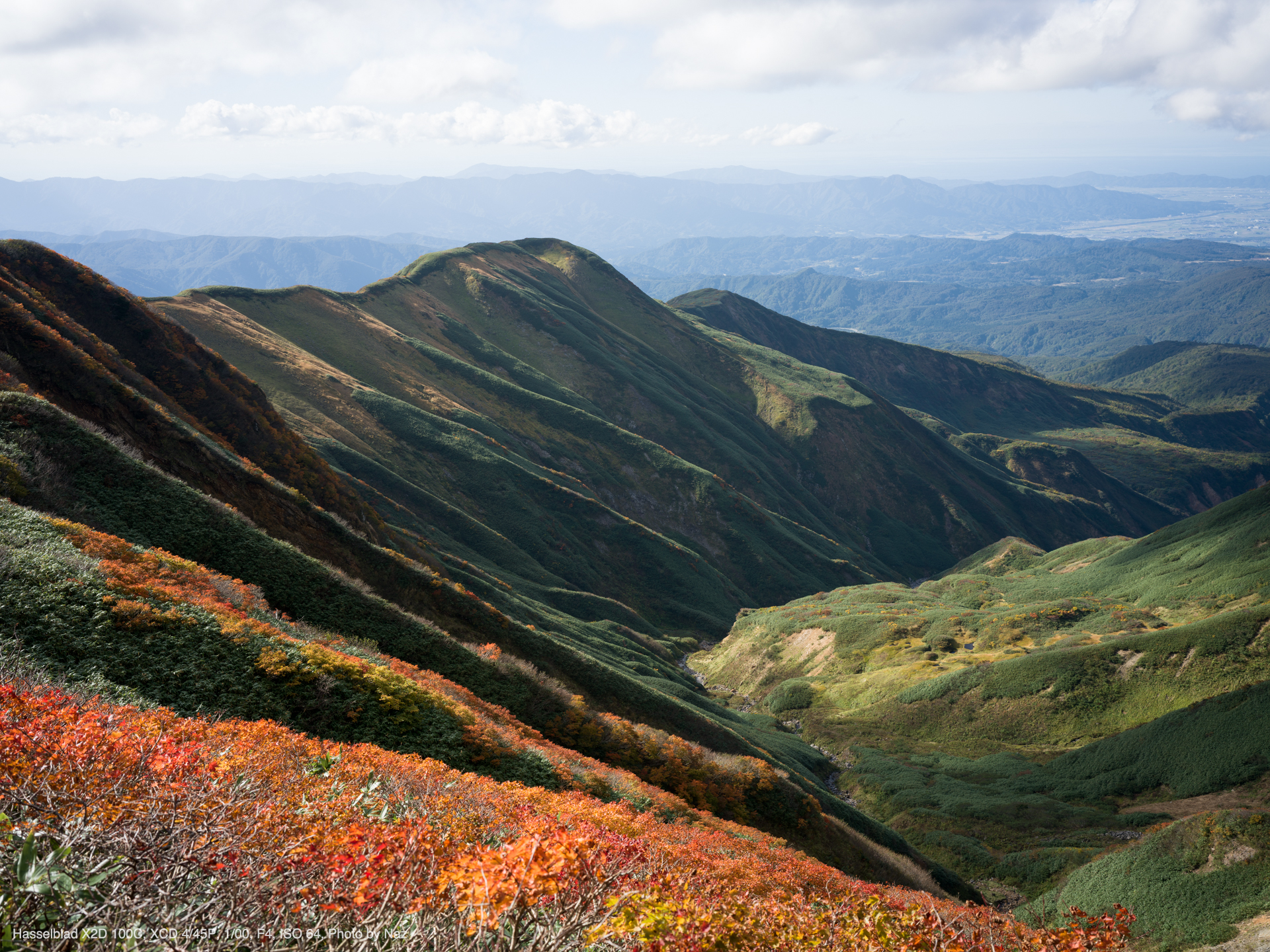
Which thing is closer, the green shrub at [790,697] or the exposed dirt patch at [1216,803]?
the exposed dirt patch at [1216,803]

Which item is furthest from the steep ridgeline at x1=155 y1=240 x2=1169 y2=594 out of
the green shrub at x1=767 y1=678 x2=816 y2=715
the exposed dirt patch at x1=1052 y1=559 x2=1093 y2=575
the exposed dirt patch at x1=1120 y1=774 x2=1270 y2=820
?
the exposed dirt patch at x1=1120 y1=774 x2=1270 y2=820

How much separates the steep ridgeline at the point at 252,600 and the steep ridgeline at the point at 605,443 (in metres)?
21.9

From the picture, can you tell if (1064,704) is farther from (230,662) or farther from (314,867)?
(314,867)

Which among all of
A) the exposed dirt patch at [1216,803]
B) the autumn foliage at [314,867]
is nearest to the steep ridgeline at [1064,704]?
the exposed dirt patch at [1216,803]

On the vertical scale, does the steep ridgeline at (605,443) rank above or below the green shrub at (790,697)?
above

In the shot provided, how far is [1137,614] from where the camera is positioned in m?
62.5

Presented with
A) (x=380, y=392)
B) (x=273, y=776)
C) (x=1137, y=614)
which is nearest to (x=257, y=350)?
(x=380, y=392)

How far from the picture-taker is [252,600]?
24.2 meters

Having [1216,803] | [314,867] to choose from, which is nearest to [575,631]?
[1216,803]

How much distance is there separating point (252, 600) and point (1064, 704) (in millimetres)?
57067

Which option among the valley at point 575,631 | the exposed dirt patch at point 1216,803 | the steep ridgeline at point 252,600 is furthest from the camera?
the exposed dirt patch at point 1216,803

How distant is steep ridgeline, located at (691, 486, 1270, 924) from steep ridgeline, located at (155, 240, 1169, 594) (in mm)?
20681

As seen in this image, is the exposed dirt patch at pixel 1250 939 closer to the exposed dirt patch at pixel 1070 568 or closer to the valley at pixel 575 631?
the valley at pixel 575 631

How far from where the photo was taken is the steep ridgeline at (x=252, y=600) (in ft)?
60.4
